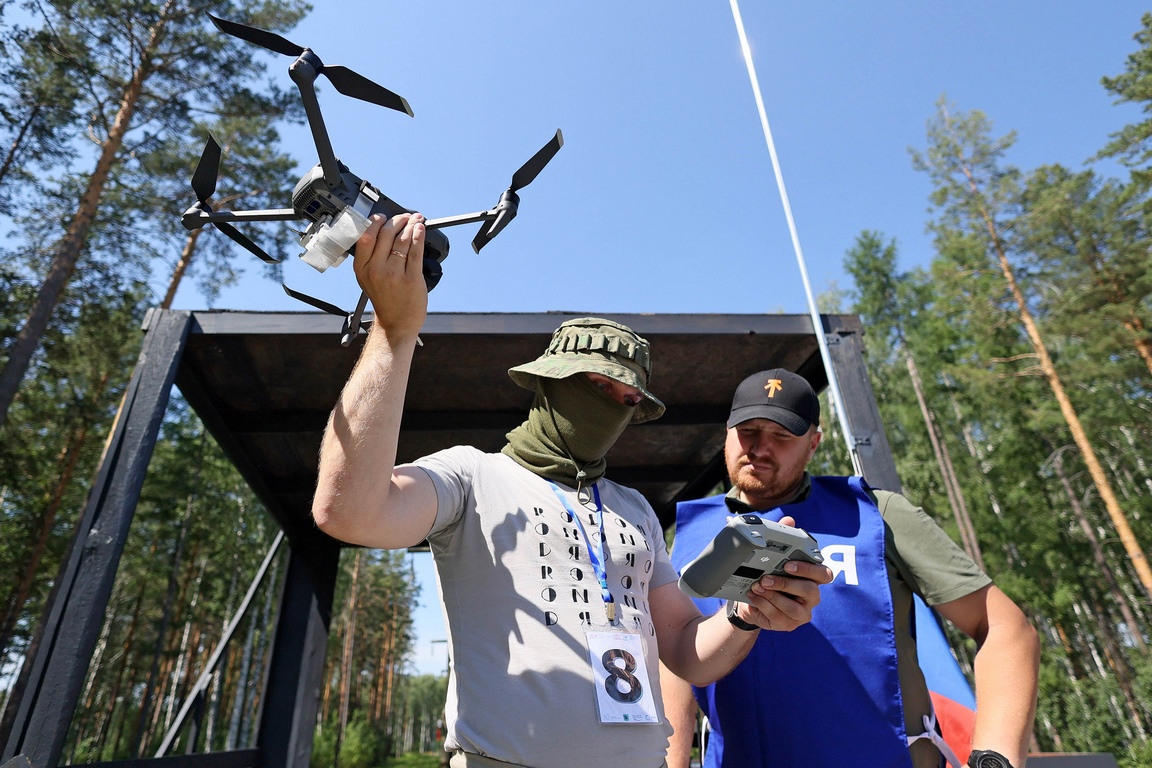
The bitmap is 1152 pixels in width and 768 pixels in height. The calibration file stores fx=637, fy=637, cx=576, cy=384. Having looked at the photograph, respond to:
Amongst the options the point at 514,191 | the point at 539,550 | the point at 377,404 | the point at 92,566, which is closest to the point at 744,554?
the point at 539,550

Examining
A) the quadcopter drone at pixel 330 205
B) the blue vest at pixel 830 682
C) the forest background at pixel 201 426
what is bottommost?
the blue vest at pixel 830 682

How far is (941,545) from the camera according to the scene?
7.22 ft

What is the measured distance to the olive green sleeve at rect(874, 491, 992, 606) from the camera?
209 centimetres

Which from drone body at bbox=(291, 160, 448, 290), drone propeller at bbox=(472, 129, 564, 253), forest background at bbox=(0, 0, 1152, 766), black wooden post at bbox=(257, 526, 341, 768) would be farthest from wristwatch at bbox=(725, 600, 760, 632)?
forest background at bbox=(0, 0, 1152, 766)

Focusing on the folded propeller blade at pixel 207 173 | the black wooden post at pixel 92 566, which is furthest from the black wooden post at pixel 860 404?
the black wooden post at pixel 92 566

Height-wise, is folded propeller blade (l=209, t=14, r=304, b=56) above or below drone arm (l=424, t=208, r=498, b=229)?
above

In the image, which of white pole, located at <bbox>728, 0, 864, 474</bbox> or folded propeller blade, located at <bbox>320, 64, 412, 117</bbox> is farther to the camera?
white pole, located at <bbox>728, 0, 864, 474</bbox>

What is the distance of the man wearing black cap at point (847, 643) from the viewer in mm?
1923

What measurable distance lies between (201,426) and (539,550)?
26111 millimetres

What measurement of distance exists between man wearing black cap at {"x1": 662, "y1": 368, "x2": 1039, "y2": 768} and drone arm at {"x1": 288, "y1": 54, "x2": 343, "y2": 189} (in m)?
1.64

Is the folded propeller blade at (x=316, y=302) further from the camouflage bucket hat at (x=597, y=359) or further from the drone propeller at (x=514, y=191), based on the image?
the camouflage bucket hat at (x=597, y=359)

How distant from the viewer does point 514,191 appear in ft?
4.56

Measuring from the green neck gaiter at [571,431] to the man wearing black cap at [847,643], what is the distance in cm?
69

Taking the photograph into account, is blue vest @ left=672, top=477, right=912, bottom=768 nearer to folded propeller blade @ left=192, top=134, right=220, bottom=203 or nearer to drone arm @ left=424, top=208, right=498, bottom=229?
drone arm @ left=424, top=208, right=498, bottom=229
